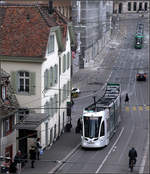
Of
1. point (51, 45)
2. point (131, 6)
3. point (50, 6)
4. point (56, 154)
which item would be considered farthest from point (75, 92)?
point (131, 6)

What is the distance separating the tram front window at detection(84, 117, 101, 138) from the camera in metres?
38.4

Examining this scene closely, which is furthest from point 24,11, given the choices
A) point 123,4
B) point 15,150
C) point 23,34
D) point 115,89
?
point 123,4

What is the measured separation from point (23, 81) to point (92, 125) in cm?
585

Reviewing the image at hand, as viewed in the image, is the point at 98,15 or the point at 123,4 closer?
the point at 98,15

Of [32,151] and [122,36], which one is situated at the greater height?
[122,36]

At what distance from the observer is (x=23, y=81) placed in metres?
38.6

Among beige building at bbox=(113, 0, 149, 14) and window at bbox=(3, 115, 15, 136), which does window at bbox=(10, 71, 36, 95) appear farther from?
beige building at bbox=(113, 0, 149, 14)

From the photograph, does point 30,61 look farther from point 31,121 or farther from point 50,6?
point 50,6

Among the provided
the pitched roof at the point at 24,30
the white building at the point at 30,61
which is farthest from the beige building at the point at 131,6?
the white building at the point at 30,61

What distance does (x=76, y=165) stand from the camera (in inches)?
1382

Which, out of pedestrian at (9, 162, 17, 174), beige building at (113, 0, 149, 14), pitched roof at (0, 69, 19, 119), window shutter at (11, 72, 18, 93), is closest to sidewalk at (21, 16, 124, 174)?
pedestrian at (9, 162, 17, 174)

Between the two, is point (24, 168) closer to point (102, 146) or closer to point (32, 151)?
Answer: point (32, 151)

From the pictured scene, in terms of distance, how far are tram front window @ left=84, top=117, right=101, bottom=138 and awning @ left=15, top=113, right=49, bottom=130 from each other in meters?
2.99

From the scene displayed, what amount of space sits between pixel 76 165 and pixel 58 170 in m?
1.78
